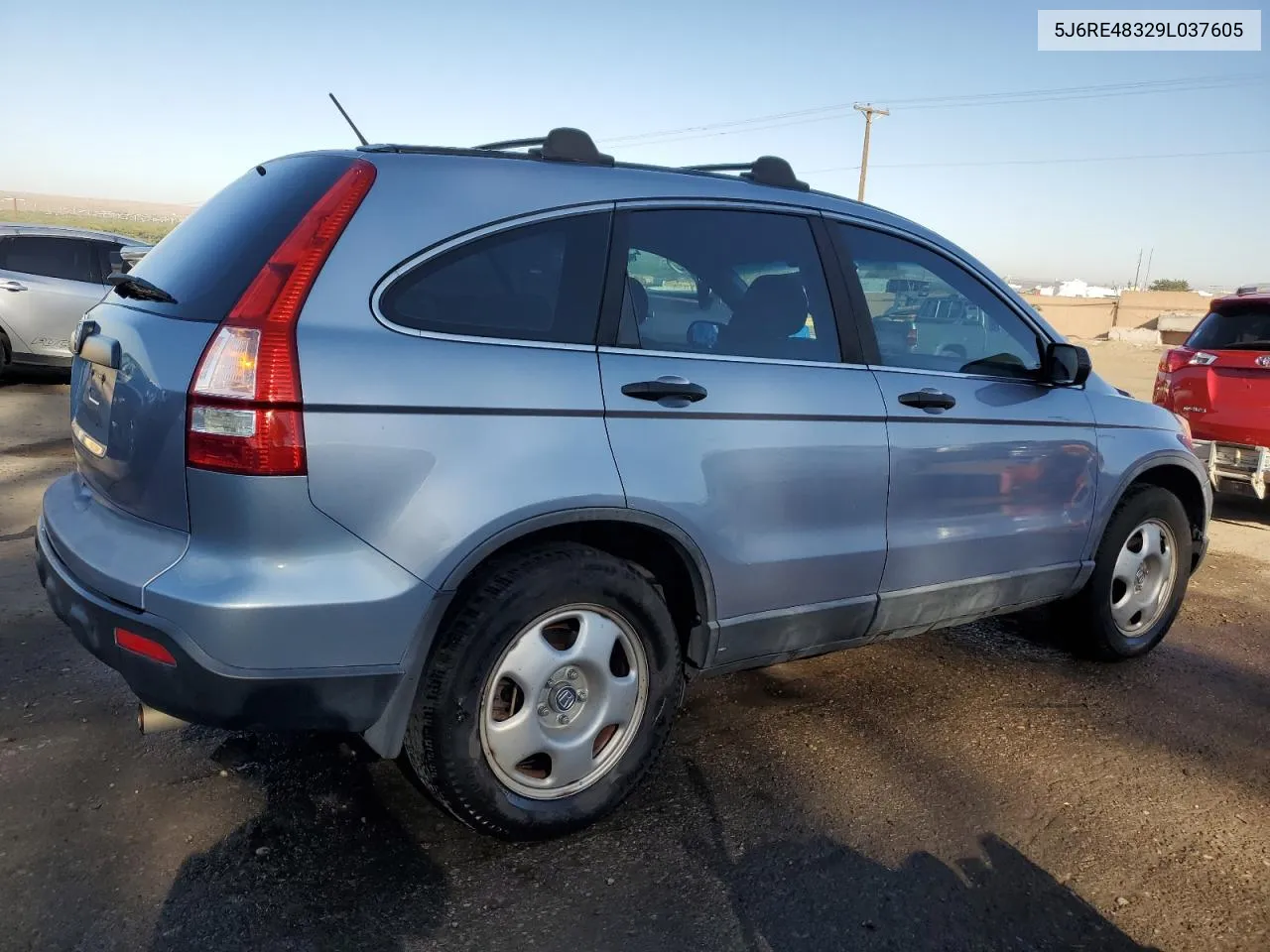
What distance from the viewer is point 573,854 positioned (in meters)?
2.72

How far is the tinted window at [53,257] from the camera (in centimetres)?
1080

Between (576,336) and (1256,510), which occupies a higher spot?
(576,336)

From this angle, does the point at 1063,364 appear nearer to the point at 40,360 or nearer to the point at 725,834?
the point at 725,834

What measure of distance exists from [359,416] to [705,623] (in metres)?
1.23

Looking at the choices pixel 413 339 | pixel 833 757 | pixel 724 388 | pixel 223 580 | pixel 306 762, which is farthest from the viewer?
pixel 833 757

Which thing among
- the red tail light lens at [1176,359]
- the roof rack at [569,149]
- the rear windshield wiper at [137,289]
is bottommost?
the red tail light lens at [1176,359]

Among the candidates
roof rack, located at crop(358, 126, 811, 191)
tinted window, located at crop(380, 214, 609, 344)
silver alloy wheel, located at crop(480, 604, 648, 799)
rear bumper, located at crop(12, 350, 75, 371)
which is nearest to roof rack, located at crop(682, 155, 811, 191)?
roof rack, located at crop(358, 126, 811, 191)

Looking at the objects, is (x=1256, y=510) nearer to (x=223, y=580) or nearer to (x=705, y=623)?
(x=705, y=623)

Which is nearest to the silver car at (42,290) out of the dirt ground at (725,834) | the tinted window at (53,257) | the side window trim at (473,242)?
the tinted window at (53,257)

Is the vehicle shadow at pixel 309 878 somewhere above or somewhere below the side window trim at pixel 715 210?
below

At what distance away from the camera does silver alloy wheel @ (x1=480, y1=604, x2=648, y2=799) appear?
257cm

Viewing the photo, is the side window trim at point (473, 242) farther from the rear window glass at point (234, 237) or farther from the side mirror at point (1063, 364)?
the side mirror at point (1063, 364)

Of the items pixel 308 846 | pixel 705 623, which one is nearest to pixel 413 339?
pixel 705 623

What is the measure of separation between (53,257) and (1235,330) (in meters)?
11.8
